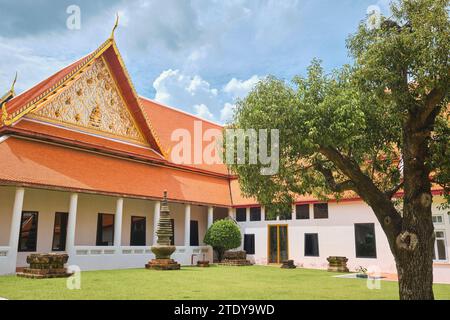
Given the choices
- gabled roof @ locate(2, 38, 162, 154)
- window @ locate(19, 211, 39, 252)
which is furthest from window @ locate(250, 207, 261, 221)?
window @ locate(19, 211, 39, 252)

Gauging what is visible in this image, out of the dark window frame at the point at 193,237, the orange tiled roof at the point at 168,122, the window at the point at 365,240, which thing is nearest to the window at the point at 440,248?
the window at the point at 365,240

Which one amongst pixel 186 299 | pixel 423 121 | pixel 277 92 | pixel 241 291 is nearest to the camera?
pixel 423 121

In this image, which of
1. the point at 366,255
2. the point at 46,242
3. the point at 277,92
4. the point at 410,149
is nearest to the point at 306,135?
the point at 277,92

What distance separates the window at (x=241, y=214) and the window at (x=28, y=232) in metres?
10.7

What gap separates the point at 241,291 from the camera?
9.70m

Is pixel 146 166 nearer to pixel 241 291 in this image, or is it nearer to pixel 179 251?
pixel 179 251

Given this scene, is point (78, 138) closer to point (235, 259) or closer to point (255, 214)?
point (235, 259)

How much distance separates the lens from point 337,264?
17.1 meters

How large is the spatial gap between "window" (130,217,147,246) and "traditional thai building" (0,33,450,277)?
51 mm

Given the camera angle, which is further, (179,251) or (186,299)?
(179,251)

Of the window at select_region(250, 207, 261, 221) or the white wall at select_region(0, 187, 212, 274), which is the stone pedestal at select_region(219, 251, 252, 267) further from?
the window at select_region(250, 207, 261, 221)

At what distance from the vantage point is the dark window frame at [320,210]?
62.1 ft

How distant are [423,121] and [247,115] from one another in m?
3.60

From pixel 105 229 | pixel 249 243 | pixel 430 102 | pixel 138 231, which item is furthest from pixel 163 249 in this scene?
pixel 430 102
